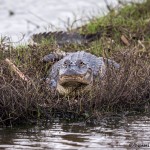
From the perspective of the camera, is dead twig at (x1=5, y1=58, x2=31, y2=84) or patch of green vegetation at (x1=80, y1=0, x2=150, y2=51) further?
patch of green vegetation at (x1=80, y1=0, x2=150, y2=51)

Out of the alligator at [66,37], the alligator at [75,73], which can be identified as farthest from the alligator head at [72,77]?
the alligator at [66,37]

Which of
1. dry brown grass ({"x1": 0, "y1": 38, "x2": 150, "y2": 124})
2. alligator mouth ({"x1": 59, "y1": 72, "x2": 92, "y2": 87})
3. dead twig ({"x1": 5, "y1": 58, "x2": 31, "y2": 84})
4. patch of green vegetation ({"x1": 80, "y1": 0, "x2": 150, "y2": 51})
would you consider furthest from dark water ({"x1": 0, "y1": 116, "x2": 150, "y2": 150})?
patch of green vegetation ({"x1": 80, "y1": 0, "x2": 150, "y2": 51})

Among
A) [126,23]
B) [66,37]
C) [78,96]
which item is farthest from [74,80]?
[126,23]

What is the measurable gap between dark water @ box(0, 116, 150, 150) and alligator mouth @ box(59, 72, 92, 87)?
2.47 feet

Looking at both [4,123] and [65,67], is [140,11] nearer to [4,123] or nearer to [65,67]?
[65,67]

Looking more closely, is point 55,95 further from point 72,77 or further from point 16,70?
point 16,70

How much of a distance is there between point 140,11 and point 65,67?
544 centimetres

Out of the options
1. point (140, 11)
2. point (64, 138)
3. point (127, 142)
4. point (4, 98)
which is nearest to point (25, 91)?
point (4, 98)

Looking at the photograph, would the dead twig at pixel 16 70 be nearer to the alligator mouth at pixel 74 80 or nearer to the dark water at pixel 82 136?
the alligator mouth at pixel 74 80

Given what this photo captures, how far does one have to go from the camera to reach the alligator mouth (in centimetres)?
794

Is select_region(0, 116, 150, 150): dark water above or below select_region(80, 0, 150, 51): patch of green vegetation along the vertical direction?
below

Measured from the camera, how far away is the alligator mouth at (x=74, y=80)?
7.94 m

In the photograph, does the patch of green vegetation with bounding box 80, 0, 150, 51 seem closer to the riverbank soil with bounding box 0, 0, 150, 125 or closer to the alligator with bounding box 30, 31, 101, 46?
the alligator with bounding box 30, 31, 101, 46

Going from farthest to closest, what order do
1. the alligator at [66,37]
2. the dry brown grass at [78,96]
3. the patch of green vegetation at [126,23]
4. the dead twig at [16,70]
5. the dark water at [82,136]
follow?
the patch of green vegetation at [126,23], the alligator at [66,37], the dead twig at [16,70], the dry brown grass at [78,96], the dark water at [82,136]
